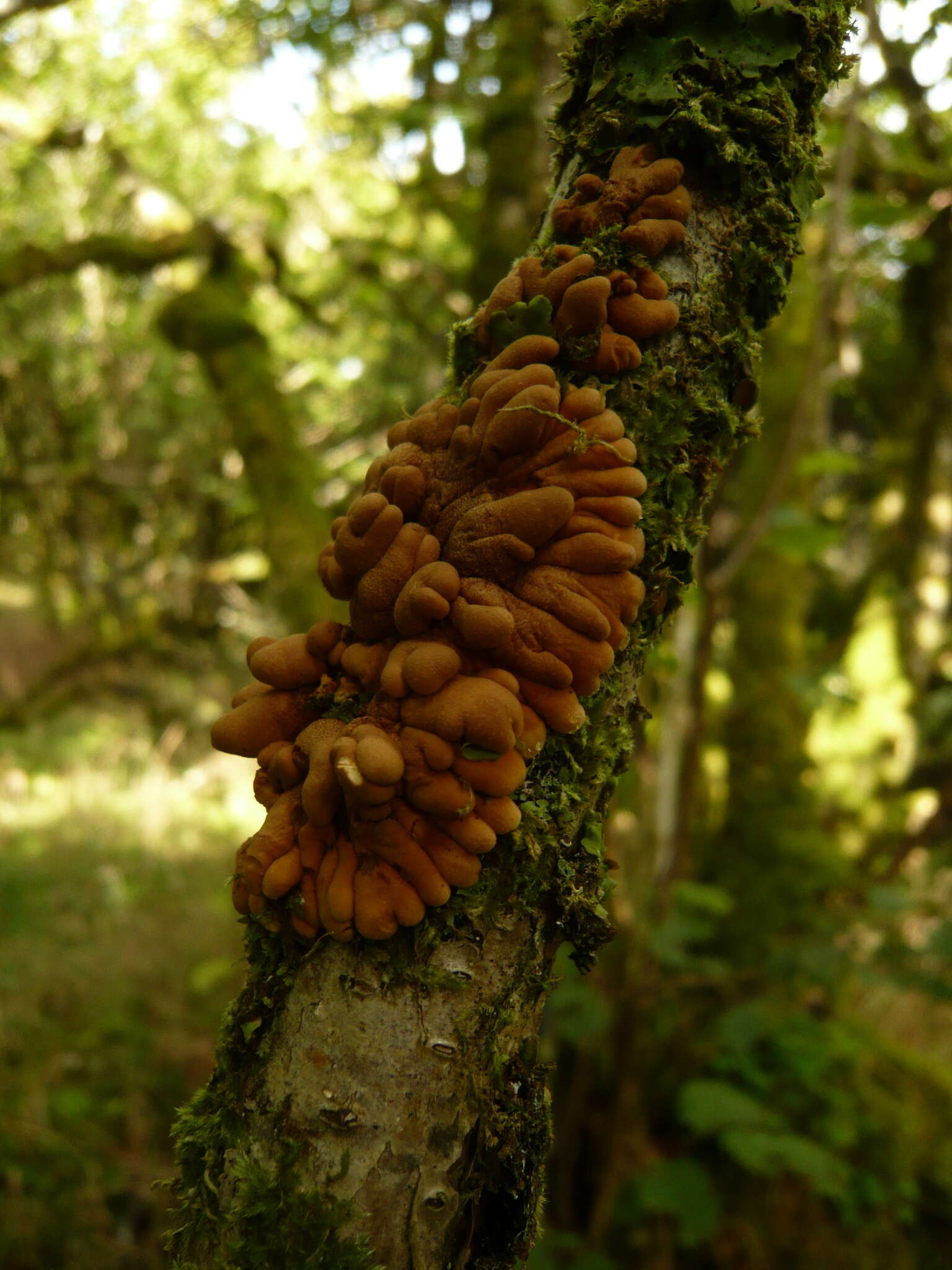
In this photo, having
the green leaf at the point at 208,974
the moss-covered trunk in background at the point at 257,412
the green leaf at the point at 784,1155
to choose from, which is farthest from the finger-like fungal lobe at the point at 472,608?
the moss-covered trunk in background at the point at 257,412

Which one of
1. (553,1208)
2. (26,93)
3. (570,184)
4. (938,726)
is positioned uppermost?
(26,93)

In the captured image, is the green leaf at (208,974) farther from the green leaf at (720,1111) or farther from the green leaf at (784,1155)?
the green leaf at (784,1155)

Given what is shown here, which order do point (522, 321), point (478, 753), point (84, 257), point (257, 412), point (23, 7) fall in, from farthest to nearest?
point (84, 257), point (257, 412), point (23, 7), point (522, 321), point (478, 753)

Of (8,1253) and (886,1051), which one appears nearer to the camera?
(8,1253)

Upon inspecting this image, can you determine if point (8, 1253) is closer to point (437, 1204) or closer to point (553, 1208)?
point (553, 1208)

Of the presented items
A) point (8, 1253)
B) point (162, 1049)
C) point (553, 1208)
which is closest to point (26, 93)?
point (162, 1049)

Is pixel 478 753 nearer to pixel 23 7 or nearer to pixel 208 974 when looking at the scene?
pixel 208 974

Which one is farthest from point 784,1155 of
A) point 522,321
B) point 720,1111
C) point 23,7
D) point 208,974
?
point 23,7
